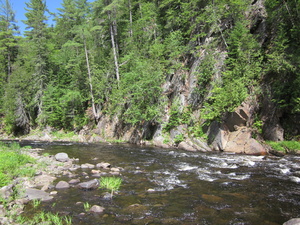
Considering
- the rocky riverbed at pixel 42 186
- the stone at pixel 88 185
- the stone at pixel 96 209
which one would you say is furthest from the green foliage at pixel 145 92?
the stone at pixel 96 209

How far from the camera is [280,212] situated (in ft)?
17.1

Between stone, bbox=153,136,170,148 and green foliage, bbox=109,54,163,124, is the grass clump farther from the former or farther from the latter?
green foliage, bbox=109,54,163,124

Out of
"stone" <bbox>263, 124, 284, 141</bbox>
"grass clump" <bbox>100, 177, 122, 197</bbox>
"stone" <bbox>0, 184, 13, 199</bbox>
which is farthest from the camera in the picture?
"stone" <bbox>263, 124, 284, 141</bbox>

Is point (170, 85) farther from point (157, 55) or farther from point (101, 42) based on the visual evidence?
point (101, 42)

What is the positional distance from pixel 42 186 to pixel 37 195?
1157 mm

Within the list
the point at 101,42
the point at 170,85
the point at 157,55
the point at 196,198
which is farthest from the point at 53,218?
the point at 101,42

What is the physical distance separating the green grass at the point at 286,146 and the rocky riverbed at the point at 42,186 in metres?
10.6

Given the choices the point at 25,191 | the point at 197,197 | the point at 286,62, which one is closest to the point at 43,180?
the point at 25,191

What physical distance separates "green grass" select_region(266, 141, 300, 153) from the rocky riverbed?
10649 millimetres

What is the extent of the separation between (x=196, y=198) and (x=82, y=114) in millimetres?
28502

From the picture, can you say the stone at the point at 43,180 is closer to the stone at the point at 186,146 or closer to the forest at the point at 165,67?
the stone at the point at 186,146

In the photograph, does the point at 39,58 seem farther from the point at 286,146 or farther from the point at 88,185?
the point at 286,146

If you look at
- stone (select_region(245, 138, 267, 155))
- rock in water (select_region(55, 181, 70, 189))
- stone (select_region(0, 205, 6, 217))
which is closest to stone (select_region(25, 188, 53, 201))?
rock in water (select_region(55, 181, 70, 189))

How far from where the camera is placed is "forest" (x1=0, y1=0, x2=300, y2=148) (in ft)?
47.9
